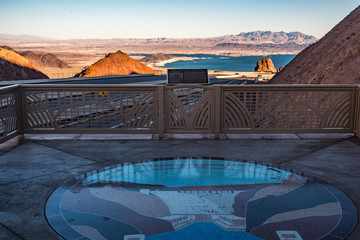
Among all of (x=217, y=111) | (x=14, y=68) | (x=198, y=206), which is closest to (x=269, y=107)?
(x=217, y=111)

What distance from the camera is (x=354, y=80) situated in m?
17.1

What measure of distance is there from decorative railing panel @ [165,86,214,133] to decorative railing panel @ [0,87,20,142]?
3163mm

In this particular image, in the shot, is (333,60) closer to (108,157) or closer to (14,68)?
(108,157)

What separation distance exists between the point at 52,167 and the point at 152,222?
264cm

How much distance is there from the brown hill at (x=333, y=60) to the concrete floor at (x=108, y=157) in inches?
476

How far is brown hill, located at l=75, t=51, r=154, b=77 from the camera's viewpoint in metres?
124

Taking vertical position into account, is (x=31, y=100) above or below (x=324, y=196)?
above

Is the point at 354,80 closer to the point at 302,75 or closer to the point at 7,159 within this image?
the point at 302,75

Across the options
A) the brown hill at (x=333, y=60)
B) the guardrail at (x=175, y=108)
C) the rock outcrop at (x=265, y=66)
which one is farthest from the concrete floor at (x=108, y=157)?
the rock outcrop at (x=265, y=66)

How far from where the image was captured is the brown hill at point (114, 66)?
124m

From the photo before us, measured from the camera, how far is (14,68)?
101 meters

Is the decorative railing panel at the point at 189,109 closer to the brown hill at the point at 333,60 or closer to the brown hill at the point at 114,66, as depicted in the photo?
the brown hill at the point at 333,60

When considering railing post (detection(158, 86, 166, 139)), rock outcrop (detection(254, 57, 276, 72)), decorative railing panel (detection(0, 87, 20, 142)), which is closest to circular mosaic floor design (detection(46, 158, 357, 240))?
railing post (detection(158, 86, 166, 139))

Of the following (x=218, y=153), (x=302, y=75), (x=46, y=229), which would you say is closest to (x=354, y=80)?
(x=302, y=75)
